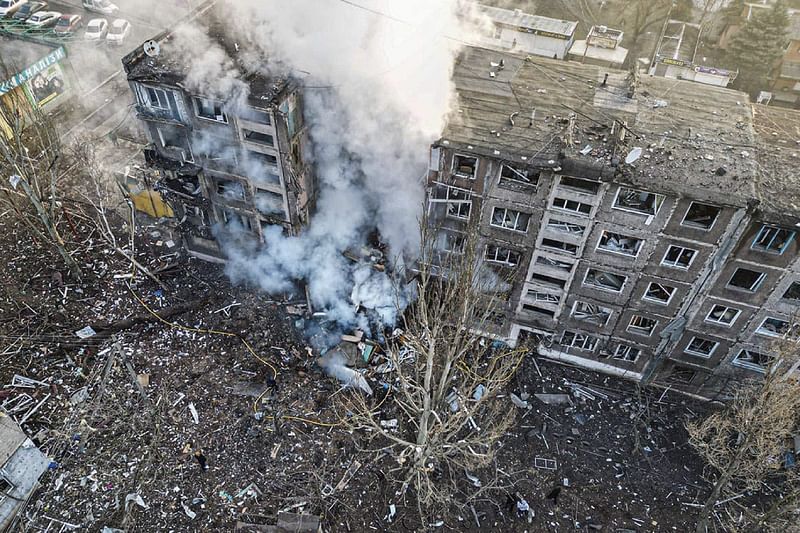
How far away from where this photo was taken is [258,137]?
23891 millimetres

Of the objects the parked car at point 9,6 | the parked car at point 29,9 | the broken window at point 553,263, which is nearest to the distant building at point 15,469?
the broken window at point 553,263

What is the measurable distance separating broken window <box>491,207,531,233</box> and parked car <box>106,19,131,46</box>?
3649 cm

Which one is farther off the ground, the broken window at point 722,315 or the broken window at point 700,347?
the broken window at point 722,315

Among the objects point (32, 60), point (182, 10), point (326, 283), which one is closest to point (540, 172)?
point (326, 283)

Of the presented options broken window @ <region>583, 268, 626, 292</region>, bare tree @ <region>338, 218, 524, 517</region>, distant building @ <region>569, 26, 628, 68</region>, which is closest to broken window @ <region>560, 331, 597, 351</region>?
bare tree @ <region>338, 218, 524, 517</region>

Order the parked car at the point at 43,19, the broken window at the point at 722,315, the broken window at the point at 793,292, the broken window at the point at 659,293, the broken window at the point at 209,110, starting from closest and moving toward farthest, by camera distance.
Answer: the broken window at the point at 793,292
the broken window at the point at 722,315
the broken window at the point at 659,293
the broken window at the point at 209,110
the parked car at the point at 43,19

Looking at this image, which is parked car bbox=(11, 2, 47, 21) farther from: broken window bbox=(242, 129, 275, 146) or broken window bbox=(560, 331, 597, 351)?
broken window bbox=(560, 331, 597, 351)

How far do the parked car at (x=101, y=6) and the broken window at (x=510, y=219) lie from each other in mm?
41411

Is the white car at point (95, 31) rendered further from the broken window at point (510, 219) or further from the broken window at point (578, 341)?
the broken window at point (578, 341)

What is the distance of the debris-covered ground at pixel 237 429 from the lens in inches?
813

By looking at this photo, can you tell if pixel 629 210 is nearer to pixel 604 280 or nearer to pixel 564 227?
pixel 564 227

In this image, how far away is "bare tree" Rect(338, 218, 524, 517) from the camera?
61.0 ft

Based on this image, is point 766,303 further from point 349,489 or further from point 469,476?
point 349,489

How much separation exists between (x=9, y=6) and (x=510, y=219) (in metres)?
Answer: 45.9
